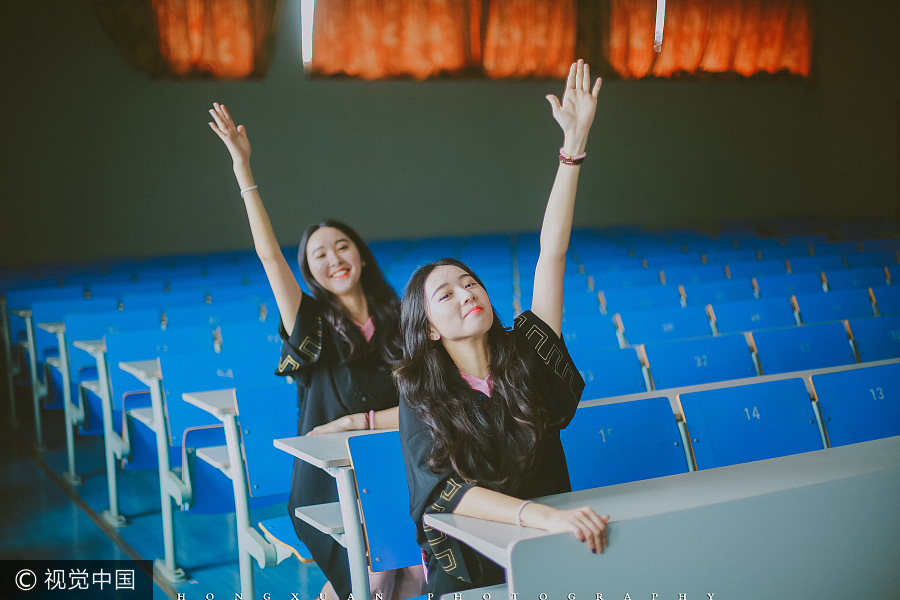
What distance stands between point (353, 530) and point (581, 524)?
0.80m

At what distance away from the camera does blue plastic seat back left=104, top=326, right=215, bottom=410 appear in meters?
3.46

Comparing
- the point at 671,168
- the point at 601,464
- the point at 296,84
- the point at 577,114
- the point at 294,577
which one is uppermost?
the point at 296,84

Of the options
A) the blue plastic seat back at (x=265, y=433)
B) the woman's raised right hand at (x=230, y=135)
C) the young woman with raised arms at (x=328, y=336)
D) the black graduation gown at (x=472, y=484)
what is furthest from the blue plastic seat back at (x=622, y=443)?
the woman's raised right hand at (x=230, y=135)

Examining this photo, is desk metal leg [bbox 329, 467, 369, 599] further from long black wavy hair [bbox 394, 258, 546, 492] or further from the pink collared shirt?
the pink collared shirt

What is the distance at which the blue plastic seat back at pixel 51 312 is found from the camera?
456 cm

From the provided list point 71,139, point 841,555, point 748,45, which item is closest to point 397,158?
point 71,139

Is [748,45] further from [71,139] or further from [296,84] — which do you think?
[71,139]

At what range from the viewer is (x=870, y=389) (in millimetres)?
2613

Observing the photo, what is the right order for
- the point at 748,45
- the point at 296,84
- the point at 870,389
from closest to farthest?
the point at 870,389, the point at 296,84, the point at 748,45

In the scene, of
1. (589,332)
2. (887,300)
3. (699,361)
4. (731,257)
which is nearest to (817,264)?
(731,257)

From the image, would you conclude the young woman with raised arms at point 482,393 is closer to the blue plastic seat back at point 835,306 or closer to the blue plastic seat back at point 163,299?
the blue plastic seat back at point 835,306

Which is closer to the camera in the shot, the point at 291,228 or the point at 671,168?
the point at 291,228

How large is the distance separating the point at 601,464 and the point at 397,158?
8779 millimetres

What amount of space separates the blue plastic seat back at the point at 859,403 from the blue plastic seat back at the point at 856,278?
286 centimetres
